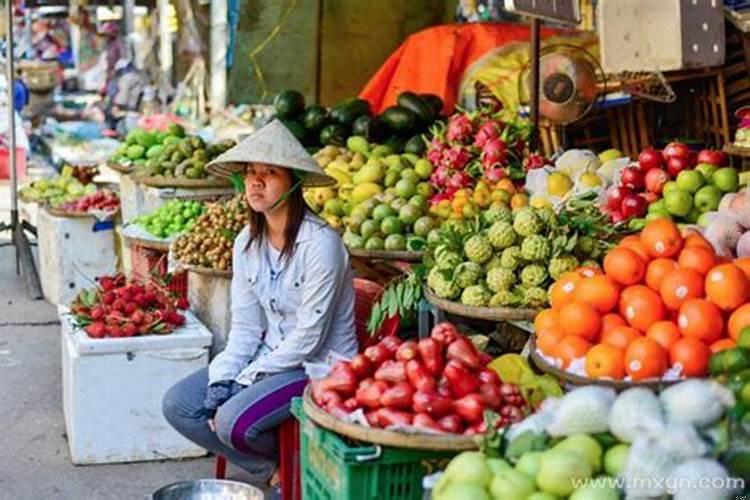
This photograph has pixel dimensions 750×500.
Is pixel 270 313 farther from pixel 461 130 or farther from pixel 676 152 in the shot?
pixel 461 130

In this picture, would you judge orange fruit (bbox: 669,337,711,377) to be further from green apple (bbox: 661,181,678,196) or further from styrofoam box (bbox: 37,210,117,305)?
styrofoam box (bbox: 37,210,117,305)

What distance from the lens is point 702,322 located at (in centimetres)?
370

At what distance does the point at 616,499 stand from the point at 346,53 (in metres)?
7.82

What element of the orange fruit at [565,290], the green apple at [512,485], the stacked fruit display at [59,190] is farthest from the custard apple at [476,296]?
the stacked fruit display at [59,190]

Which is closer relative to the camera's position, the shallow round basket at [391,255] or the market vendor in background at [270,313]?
the market vendor in background at [270,313]

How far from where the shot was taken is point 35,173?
15.9m

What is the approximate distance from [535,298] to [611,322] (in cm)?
75

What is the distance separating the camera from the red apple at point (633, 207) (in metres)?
5.21

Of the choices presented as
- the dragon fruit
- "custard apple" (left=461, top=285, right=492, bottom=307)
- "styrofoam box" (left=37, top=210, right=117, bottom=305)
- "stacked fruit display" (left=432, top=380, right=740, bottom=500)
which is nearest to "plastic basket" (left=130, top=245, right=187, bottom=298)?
"styrofoam box" (left=37, top=210, right=117, bottom=305)

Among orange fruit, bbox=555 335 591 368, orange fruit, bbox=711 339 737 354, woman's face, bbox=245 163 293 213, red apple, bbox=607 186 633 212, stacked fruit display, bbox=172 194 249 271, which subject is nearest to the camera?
orange fruit, bbox=711 339 737 354

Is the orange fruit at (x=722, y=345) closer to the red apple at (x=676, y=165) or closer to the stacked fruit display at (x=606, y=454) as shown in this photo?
the stacked fruit display at (x=606, y=454)

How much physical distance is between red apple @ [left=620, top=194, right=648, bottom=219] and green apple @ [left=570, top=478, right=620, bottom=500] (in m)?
2.38

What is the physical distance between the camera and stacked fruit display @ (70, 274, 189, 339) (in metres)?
5.60

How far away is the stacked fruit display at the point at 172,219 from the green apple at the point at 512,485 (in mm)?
4186
